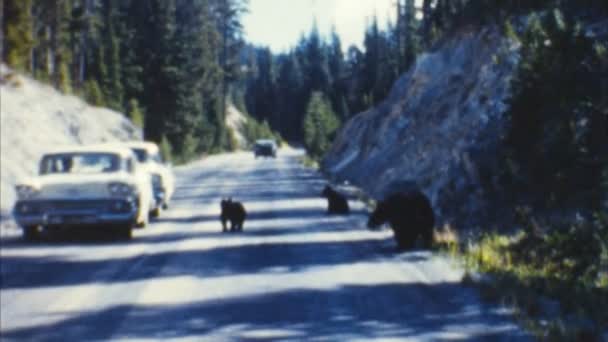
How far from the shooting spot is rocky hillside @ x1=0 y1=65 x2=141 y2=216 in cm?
3422

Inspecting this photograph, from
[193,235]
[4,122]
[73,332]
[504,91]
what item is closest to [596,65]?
[73,332]

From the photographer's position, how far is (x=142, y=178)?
1986cm

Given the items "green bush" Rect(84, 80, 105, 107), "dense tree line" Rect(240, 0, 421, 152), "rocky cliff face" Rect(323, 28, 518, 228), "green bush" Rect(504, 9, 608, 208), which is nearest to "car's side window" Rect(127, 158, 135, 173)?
"rocky cliff face" Rect(323, 28, 518, 228)

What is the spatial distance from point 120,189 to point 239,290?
690cm

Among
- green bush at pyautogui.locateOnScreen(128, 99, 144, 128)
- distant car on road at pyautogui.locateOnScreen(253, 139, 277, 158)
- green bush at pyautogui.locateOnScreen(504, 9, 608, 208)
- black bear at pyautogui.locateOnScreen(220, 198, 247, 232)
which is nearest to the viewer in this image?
green bush at pyautogui.locateOnScreen(504, 9, 608, 208)

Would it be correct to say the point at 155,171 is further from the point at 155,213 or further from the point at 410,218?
the point at 410,218

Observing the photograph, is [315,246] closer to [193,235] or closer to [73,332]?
[193,235]

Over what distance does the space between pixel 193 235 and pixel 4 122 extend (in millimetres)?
21712

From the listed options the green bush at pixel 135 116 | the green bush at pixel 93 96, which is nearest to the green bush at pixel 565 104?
the green bush at pixel 135 116

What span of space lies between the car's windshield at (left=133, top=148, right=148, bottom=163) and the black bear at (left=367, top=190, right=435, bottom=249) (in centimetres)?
950

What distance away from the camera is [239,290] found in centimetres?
1223

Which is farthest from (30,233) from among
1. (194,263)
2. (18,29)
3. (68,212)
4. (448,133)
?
(18,29)

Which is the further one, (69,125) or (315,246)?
(69,125)

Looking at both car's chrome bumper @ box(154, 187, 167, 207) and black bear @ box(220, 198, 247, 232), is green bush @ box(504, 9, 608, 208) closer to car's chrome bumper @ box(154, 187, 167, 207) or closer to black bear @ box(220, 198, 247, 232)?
black bear @ box(220, 198, 247, 232)
